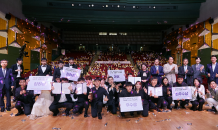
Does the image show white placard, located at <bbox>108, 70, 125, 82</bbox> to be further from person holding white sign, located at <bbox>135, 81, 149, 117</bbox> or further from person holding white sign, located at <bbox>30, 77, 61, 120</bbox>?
person holding white sign, located at <bbox>30, 77, 61, 120</bbox>

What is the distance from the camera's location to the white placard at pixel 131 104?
330cm

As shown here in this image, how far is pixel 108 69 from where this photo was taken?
10531mm

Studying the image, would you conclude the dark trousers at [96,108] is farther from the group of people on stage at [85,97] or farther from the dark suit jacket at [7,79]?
the dark suit jacket at [7,79]

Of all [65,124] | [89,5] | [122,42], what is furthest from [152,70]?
[122,42]

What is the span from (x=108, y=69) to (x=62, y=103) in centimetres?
705

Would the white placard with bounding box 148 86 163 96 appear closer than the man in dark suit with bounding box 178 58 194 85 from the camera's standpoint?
Yes

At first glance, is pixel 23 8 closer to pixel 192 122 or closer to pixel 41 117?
pixel 41 117

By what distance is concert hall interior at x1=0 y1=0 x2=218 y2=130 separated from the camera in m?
→ 3.43

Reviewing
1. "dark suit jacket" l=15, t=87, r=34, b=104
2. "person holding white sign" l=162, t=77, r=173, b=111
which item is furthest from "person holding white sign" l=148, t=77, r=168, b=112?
"dark suit jacket" l=15, t=87, r=34, b=104

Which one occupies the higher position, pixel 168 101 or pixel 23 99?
pixel 23 99

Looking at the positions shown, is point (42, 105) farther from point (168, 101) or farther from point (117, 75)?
point (168, 101)

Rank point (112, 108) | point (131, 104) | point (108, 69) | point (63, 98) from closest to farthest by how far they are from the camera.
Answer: point (131, 104)
point (63, 98)
point (112, 108)
point (108, 69)

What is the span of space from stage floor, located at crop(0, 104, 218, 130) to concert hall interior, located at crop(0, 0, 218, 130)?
2cm

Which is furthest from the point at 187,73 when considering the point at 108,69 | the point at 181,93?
the point at 108,69
